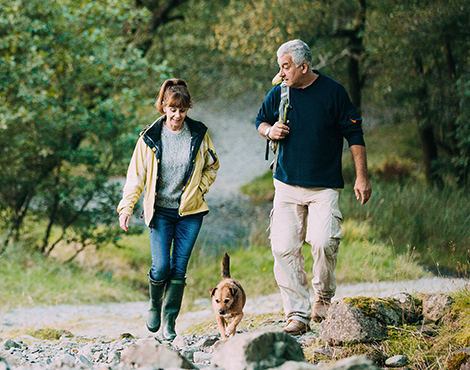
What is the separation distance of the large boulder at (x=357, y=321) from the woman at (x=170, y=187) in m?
1.33

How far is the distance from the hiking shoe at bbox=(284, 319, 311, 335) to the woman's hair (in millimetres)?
1943

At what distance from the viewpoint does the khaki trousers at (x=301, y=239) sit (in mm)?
4234

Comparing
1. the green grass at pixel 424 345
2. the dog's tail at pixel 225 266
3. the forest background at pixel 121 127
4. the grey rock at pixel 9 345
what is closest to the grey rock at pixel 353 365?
the green grass at pixel 424 345

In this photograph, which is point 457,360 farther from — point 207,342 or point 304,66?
point 304,66

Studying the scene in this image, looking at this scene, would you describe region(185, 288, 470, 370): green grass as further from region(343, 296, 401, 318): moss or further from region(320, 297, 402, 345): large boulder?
region(343, 296, 401, 318): moss

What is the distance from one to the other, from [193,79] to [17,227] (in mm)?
10504

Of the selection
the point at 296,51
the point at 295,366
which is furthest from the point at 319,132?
the point at 295,366

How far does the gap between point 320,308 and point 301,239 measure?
632 millimetres

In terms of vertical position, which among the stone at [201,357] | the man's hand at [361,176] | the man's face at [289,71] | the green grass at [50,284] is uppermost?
the man's face at [289,71]

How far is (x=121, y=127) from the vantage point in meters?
9.70

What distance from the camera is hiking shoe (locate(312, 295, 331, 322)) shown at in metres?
4.51

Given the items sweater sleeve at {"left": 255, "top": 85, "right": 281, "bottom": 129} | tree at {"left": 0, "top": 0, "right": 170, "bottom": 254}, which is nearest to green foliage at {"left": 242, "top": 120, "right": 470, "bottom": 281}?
sweater sleeve at {"left": 255, "top": 85, "right": 281, "bottom": 129}

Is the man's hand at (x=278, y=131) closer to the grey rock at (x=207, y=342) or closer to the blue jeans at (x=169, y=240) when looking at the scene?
the blue jeans at (x=169, y=240)

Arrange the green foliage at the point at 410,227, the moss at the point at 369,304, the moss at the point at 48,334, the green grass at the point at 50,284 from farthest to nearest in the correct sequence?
1. the green grass at the point at 50,284
2. the green foliage at the point at 410,227
3. the moss at the point at 48,334
4. the moss at the point at 369,304
